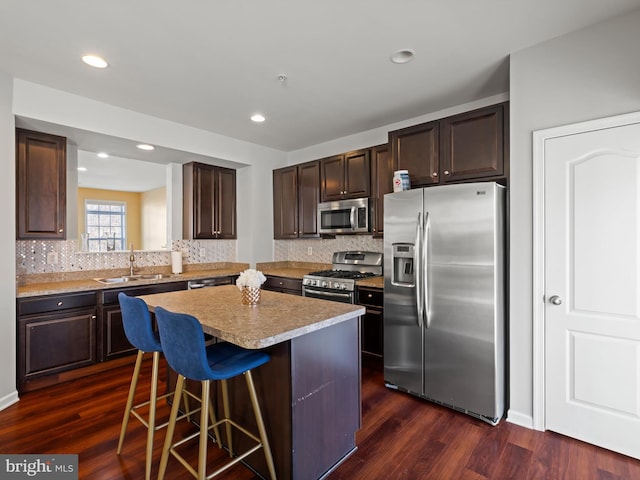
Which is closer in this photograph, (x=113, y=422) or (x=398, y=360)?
(x=113, y=422)

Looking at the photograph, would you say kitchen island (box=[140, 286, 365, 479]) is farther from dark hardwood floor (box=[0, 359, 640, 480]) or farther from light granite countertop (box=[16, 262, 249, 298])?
light granite countertop (box=[16, 262, 249, 298])

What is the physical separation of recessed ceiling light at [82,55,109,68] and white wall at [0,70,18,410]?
0.78 metres

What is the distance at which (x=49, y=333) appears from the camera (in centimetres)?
303

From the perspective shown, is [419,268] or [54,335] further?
[54,335]

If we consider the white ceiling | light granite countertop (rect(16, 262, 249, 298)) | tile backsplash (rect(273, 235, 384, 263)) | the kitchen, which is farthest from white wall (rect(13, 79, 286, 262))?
light granite countertop (rect(16, 262, 249, 298))

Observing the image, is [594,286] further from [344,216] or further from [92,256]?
[92,256]

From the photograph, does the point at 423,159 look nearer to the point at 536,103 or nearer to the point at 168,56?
the point at 536,103

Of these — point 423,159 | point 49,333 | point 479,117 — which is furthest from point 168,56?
point 49,333

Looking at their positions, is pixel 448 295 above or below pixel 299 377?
above

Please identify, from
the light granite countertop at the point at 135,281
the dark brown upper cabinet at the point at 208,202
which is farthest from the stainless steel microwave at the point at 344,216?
the dark brown upper cabinet at the point at 208,202

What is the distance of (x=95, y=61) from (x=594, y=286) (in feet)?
12.4

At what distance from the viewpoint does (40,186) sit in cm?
314

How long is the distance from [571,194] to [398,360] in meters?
1.81

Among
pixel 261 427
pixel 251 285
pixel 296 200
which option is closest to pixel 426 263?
pixel 251 285
